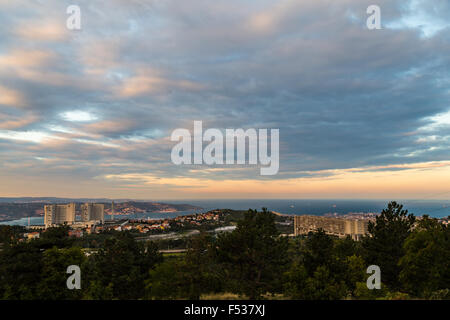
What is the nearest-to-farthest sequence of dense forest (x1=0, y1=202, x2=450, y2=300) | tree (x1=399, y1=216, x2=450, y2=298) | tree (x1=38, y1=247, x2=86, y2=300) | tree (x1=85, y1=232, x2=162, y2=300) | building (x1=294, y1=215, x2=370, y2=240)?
dense forest (x1=0, y1=202, x2=450, y2=300) < tree (x1=38, y1=247, x2=86, y2=300) < tree (x1=399, y1=216, x2=450, y2=298) < tree (x1=85, y1=232, x2=162, y2=300) < building (x1=294, y1=215, x2=370, y2=240)

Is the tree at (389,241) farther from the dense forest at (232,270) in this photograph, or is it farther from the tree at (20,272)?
the tree at (20,272)

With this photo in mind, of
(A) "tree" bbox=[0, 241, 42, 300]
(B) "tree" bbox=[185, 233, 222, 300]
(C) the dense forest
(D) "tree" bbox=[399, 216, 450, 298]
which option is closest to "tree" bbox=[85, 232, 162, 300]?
(C) the dense forest

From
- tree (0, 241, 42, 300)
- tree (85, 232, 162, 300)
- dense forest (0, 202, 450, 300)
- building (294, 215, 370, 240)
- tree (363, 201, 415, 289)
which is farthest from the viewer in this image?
building (294, 215, 370, 240)

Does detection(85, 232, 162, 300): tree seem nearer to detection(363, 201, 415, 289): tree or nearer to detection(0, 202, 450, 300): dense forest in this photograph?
detection(0, 202, 450, 300): dense forest

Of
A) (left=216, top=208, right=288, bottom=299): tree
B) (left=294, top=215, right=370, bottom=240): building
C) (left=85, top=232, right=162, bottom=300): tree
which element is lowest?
(left=294, top=215, right=370, bottom=240): building
